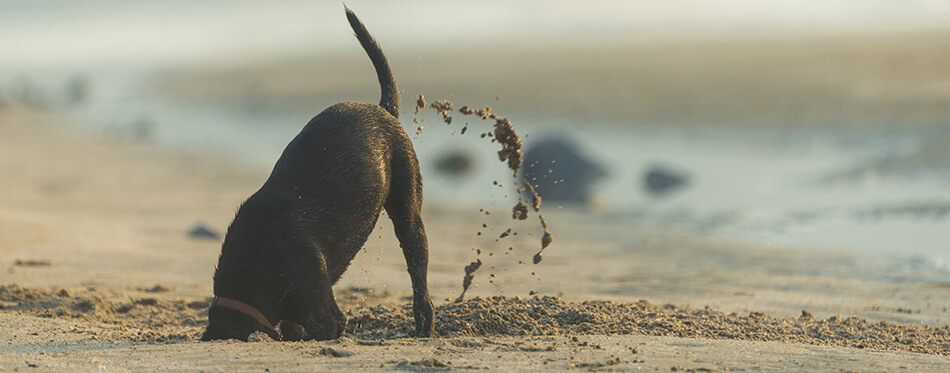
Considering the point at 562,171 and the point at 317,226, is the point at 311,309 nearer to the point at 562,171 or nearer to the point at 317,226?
the point at 317,226

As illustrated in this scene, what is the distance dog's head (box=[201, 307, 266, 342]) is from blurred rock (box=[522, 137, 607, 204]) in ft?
37.3

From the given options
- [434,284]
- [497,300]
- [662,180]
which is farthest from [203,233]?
[662,180]

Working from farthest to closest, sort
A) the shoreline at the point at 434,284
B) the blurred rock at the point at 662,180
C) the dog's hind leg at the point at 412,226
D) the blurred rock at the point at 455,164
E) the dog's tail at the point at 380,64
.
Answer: the blurred rock at the point at 455,164 → the blurred rock at the point at 662,180 → the dog's tail at the point at 380,64 → the dog's hind leg at the point at 412,226 → the shoreline at the point at 434,284

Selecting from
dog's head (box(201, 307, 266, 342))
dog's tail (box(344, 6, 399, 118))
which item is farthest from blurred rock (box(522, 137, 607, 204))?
dog's head (box(201, 307, 266, 342))

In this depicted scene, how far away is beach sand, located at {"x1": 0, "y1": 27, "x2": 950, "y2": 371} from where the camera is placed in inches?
223

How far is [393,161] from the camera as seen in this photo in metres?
6.56

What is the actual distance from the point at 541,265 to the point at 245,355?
21.2 ft

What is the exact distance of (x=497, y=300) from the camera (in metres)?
7.43

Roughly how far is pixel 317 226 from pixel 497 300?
1977 millimetres

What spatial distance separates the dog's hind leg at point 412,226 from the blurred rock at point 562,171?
10.3m

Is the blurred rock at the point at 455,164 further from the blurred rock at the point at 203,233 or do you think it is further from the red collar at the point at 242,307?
the red collar at the point at 242,307

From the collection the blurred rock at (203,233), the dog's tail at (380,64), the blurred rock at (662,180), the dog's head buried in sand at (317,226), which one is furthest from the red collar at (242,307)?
the blurred rock at (662,180)

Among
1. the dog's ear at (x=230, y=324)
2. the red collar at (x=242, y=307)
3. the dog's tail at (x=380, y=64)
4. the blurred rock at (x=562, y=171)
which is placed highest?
the blurred rock at (x=562, y=171)

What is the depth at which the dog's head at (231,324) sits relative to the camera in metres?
5.72
